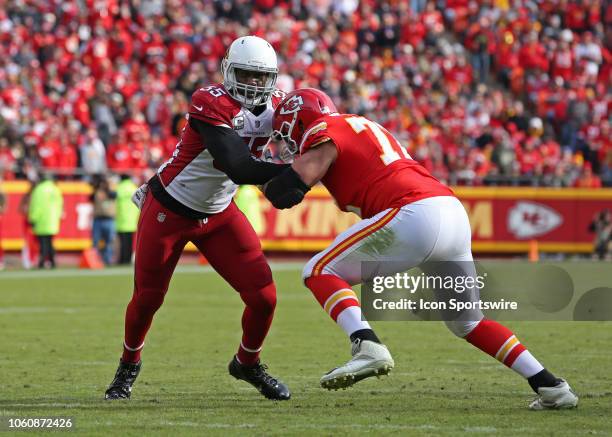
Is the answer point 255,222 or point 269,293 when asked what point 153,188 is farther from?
point 255,222

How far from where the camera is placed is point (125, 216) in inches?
773

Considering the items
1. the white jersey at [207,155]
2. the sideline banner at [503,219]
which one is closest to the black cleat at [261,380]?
the white jersey at [207,155]

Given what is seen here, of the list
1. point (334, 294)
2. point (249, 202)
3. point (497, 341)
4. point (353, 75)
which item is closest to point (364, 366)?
point (334, 294)

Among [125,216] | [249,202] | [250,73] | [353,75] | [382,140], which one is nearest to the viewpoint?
[382,140]

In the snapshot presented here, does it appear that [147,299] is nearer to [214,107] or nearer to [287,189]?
[214,107]

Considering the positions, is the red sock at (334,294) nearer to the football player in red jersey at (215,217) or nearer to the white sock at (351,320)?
the white sock at (351,320)

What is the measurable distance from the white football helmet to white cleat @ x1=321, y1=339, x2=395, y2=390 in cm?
160

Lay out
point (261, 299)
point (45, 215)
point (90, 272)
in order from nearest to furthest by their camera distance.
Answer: point (261, 299) → point (90, 272) → point (45, 215)

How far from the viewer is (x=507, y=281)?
49.7 feet

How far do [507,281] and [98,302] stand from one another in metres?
4.90

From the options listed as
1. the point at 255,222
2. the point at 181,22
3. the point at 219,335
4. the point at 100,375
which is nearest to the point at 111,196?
the point at 255,222

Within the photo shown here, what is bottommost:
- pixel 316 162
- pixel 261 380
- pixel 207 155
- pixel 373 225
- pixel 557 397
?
pixel 261 380

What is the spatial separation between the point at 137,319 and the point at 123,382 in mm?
351

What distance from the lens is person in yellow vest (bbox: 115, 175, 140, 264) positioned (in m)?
19.4
